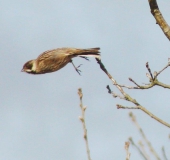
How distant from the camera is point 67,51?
8523 millimetres

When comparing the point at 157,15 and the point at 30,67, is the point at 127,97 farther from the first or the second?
the point at 30,67

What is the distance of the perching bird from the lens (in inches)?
327

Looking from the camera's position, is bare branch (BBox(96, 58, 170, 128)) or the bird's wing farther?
the bird's wing

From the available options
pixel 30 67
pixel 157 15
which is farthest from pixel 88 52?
pixel 30 67

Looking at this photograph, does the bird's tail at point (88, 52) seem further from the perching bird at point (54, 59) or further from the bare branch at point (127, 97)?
the bare branch at point (127, 97)

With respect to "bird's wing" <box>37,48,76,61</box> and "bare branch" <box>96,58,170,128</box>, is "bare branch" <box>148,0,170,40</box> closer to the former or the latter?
"bare branch" <box>96,58,170,128</box>

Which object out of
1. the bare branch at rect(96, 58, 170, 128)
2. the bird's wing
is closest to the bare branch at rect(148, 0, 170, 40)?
the bare branch at rect(96, 58, 170, 128)

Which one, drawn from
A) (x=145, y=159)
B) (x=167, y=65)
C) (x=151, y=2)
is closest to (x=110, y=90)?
(x=167, y=65)

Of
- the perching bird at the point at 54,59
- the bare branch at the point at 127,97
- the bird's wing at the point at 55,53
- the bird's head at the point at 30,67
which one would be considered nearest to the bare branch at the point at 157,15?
the bare branch at the point at 127,97

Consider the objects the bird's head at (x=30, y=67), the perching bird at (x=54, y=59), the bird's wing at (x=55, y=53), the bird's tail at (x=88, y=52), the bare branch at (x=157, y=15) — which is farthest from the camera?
the bird's head at (x=30, y=67)

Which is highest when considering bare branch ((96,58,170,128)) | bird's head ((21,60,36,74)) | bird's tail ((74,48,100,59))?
bird's head ((21,60,36,74))

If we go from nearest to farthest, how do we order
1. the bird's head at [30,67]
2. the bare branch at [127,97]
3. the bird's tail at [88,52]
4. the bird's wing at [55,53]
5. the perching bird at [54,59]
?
1. the bare branch at [127,97]
2. the bird's tail at [88,52]
3. the perching bird at [54,59]
4. the bird's wing at [55,53]
5. the bird's head at [30,67]

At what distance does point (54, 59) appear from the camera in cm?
921

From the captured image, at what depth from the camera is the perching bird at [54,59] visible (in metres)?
8.31
